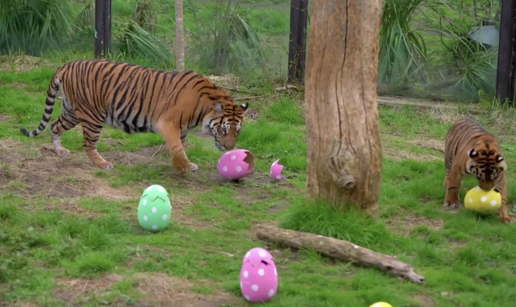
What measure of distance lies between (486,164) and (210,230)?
2452mm

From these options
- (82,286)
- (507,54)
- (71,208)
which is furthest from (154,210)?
(507,54)

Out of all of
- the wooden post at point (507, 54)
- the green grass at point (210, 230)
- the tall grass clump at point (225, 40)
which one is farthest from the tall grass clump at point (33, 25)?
the wooden post at point (507, 54)

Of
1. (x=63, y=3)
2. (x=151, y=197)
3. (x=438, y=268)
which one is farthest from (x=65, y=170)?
(x=63, y=3)

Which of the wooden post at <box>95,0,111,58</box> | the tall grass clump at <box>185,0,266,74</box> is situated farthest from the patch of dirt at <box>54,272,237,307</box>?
the wooden post at <box>95,0,111,58</box>

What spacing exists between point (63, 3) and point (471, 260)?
853 cm

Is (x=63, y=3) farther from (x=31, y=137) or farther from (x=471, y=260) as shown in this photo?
(x=471, y=260)

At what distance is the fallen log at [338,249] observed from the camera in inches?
209

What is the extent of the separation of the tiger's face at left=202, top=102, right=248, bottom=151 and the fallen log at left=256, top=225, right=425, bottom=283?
6.67 ft

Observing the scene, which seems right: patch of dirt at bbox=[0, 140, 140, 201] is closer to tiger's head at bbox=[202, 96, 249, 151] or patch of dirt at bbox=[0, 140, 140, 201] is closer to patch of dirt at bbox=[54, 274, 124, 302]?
tiger's head at bbox=[202, 96, 249, 151]

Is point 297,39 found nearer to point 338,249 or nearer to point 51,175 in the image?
point 51,175

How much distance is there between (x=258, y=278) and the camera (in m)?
4.73

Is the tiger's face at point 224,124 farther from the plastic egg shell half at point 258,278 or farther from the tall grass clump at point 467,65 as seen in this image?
the tall grass clump at point 467,65

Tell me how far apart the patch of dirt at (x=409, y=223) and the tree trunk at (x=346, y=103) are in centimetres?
57

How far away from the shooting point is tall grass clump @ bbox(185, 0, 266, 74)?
11727 mm
